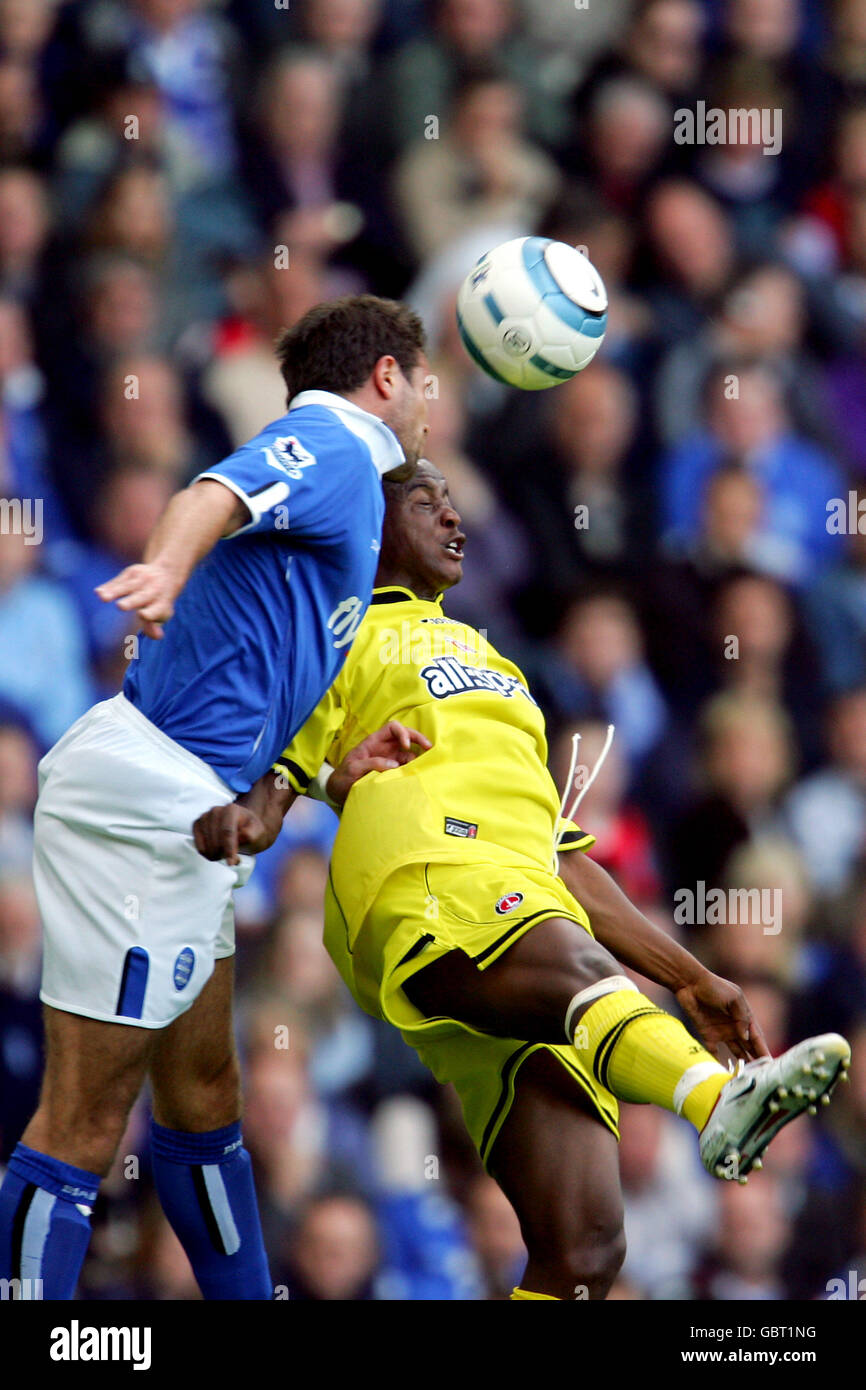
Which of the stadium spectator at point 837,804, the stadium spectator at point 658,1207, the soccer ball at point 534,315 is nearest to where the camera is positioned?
the soccer ball at point 534,315

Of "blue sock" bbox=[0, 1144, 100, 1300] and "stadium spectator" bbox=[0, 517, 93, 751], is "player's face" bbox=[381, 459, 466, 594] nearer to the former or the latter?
"blue sock" bbox=[0, 1144, 100, 1300]

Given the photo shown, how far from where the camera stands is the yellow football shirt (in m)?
4.03

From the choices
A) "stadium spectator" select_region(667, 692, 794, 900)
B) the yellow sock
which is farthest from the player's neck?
"stadium spectator" select_region(667, 692, 794, 900)

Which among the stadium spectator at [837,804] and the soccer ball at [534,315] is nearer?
the soccer ball at [534,315]

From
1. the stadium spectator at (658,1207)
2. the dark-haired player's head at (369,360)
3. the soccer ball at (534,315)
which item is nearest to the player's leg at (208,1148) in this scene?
the dark-haired player's head at (369,360)

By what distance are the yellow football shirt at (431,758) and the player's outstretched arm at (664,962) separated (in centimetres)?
9

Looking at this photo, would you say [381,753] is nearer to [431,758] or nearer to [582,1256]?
[431,758]

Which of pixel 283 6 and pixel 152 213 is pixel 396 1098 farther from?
pixel 283 6

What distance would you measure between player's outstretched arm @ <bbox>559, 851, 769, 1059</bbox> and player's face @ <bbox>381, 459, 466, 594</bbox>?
0.76 meters

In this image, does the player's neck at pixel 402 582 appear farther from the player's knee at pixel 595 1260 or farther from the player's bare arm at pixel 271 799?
the player's knee at pixel 595 1260

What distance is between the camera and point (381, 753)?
4.02 meters

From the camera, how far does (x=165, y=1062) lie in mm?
4066

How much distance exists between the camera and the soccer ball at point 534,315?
14.6 feet

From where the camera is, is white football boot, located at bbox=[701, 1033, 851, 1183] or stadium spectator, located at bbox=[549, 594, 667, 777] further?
stadium spectator, located at bbox=[549, 594, 667, 777]
